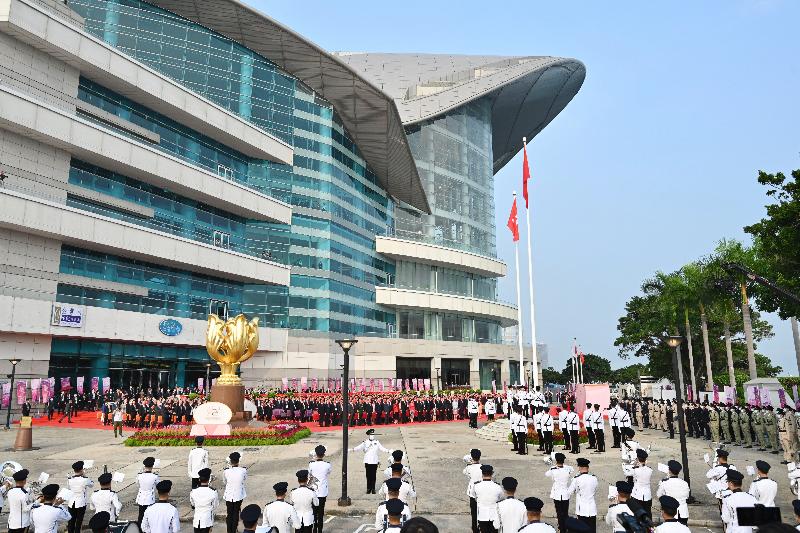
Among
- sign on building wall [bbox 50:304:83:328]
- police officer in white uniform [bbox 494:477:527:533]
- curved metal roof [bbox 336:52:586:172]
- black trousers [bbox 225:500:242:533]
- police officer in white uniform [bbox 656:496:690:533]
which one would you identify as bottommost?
black trousers [bbox 225:500:242:533]

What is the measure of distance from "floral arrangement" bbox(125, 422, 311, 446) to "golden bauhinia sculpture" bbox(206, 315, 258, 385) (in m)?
2.97

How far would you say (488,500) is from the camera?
983cm

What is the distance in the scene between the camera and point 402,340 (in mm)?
65938

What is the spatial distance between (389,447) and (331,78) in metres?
44.3

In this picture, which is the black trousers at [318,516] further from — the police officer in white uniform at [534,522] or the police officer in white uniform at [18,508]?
the police officer in white uniform at [534,522]

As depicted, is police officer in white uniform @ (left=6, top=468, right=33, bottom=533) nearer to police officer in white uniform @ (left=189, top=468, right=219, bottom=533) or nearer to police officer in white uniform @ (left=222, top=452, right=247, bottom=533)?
police officer in white uniform @ (left=189, top=468, right=219, bottom=533)

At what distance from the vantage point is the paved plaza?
1320cm

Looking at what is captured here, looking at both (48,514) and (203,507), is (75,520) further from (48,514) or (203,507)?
(203,507)

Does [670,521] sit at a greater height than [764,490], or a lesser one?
greater

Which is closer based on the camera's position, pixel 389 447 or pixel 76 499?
pixel 76 499

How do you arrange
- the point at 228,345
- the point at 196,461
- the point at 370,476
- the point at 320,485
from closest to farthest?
the point at 320,485 → the point at 196,461 → the point at 370,476 → the point at 228,345

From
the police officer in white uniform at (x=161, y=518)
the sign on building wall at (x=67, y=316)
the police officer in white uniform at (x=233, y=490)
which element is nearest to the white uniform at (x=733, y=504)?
the police officer in white uniform at (x=161, y=518)

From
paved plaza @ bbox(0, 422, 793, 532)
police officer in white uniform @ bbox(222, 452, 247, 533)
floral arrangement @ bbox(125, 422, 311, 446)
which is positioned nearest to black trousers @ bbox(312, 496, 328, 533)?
paved plaza @ bbox(0, 422, 793, 532)

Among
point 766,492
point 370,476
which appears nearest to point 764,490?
point 766,492
